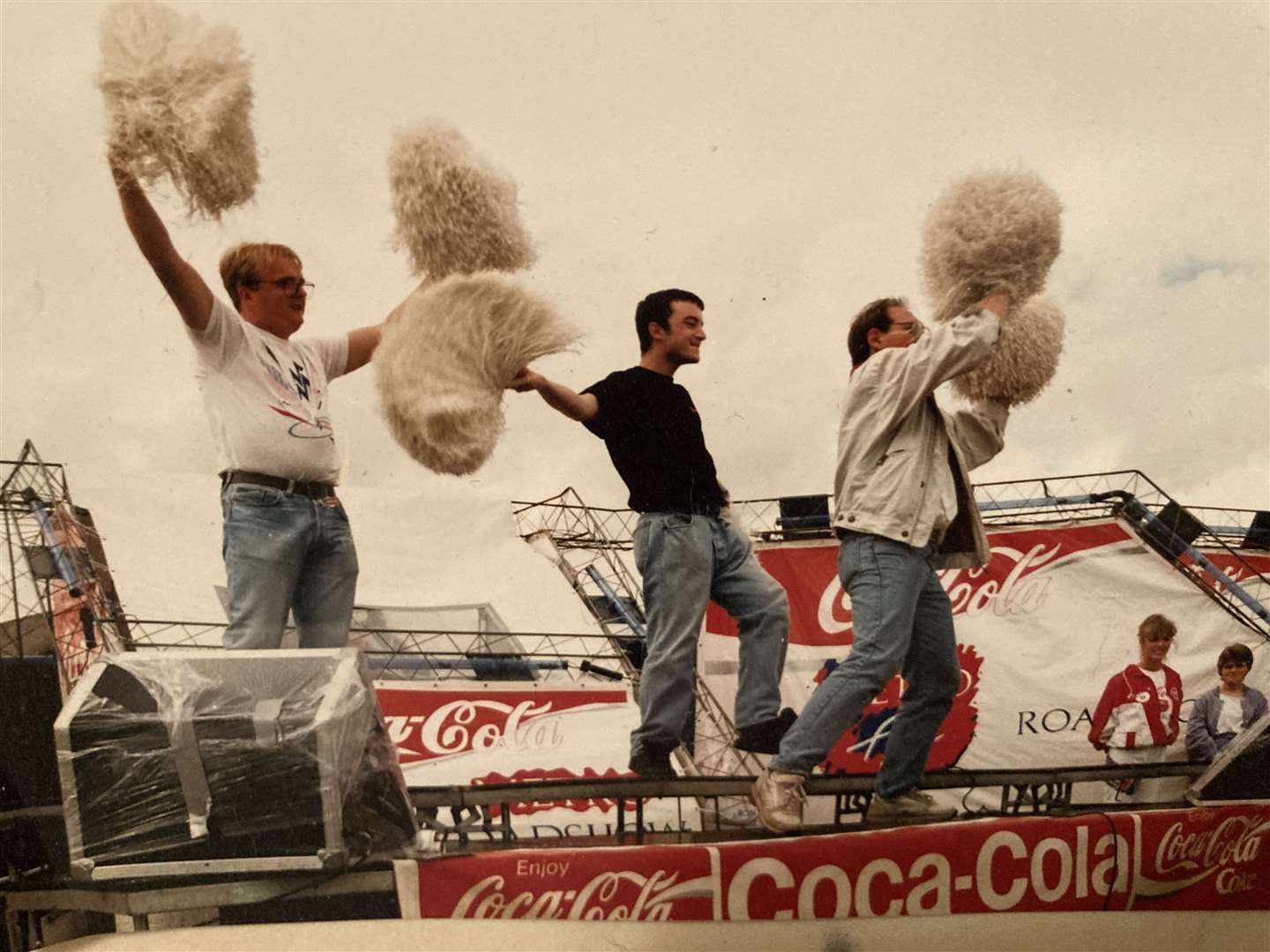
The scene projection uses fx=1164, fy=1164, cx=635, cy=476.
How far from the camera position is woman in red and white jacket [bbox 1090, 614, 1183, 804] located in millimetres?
3629

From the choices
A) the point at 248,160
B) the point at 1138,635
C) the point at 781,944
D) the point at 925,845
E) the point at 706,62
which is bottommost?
the point at 781,944

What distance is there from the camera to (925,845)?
2.83 m

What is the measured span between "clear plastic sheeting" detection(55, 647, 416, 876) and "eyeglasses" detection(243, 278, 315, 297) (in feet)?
3.40

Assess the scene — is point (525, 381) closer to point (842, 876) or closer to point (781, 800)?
point (781, 800)

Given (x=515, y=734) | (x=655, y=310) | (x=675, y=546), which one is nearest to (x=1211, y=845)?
(x=675, y=546)

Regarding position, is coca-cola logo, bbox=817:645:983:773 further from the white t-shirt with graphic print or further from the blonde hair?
the blonde hair

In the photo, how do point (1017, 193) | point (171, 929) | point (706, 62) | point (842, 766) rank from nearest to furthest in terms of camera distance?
point (171, 929), point (1017, 193), point (706, 62), point (842, 766)

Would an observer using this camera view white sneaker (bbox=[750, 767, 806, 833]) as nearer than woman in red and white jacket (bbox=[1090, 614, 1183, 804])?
Yes

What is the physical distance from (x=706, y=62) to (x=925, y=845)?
7.30ft

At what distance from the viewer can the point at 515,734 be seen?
11.6ft

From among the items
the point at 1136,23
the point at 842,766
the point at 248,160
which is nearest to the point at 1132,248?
the point at 1136,23

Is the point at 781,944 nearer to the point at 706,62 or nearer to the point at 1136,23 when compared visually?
the point at 706,62

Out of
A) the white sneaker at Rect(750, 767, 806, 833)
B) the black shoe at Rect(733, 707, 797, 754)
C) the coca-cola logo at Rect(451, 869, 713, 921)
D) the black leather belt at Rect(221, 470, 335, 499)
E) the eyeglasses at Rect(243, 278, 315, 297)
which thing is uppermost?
the eyeglasses at Rect(243, 278, 315, 297)

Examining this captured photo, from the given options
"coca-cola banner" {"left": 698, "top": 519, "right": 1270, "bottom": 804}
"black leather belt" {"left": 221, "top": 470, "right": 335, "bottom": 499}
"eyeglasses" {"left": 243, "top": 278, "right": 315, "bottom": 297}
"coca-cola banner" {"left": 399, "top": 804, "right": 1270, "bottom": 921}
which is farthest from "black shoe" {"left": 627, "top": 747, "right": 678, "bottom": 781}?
"eyeglasses" {"left": 243, "top": 278, "right": 315, "bottom": 297}
